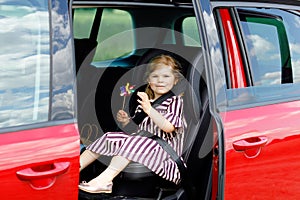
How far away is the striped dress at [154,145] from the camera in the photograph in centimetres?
331

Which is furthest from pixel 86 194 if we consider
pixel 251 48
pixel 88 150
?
pixel 251 48

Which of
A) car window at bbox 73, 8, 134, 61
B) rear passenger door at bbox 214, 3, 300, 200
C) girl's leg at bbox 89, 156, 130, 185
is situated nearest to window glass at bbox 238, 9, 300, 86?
rear passenger door at bbox 214, 3, 300, 200

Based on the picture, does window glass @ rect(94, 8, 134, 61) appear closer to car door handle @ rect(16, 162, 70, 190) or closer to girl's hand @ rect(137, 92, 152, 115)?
girl's hand @ rect(137, 92, 152, 115)

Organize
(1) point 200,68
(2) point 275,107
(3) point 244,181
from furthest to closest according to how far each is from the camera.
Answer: (1) point 200,68 → (2) point 275,107 → (3) point 244,181

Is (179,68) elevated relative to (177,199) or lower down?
elevated

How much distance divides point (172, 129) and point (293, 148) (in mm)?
623

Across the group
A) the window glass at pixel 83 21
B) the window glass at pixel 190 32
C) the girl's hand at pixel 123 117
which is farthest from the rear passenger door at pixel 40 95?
the window glass at pixel 83 21

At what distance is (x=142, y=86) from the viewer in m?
3.85

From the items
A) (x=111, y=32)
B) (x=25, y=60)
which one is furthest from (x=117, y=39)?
(x=25, y=60)

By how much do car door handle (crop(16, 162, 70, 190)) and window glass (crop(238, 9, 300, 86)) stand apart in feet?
4.08

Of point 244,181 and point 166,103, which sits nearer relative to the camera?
point 244,181

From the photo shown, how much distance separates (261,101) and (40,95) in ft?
3.91

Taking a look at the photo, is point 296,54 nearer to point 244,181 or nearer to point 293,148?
point 293,148

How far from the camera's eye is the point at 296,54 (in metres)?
3.54
